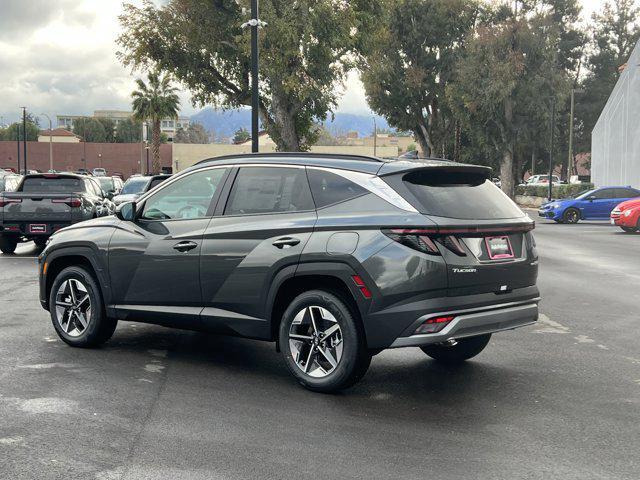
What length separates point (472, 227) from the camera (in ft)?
19.0

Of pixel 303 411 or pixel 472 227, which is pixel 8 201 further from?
pixel 472 227

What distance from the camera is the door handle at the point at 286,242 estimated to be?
6113 mm

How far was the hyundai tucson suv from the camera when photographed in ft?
18.5

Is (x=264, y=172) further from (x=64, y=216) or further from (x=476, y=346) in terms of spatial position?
(x=64, y=216)

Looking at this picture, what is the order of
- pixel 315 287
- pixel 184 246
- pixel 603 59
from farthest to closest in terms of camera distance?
pixel 603 59 → pixel 184 246 → pixel 315 287

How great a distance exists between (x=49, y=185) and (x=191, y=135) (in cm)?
15068

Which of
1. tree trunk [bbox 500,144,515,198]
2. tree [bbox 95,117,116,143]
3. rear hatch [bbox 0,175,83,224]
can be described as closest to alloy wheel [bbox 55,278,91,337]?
rear hatch [bbox 0,175,83,224]

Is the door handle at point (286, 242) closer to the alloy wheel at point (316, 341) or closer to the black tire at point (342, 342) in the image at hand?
the black tire at point (342, 342)

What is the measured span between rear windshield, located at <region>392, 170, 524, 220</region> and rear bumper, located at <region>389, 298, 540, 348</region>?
686 millimetres

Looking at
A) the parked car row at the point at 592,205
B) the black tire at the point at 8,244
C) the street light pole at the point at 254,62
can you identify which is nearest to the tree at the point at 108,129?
the parked car row at the point at 592,205

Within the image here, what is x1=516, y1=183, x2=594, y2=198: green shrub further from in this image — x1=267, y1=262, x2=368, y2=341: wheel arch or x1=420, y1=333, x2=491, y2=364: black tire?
x1=267, y1=262, x2=368, y2=341: wheel arch

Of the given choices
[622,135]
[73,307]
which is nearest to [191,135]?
[622,135]

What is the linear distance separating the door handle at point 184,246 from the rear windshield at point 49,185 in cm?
1111

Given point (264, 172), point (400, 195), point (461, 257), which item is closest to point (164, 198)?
point (264, 172)
